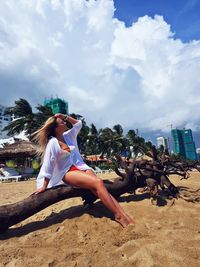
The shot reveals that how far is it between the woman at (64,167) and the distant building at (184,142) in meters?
129

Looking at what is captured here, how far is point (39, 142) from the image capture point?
393cm

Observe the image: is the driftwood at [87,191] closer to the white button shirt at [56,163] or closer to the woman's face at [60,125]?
the white button shirt at [56,163]

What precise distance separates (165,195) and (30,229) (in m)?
2.72

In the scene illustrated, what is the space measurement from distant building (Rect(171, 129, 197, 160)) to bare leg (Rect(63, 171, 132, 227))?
12935cm

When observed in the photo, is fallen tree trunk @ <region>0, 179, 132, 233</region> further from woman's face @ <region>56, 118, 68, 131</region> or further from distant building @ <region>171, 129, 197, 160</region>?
distant building @ <region>171, 129, 197, 160</region>

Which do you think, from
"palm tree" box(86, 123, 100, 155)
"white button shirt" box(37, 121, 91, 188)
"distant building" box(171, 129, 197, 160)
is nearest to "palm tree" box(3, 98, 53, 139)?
"palm tree" box(86, 123, 100, 155)

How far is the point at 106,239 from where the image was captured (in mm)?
2633

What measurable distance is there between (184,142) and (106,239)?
138 metres

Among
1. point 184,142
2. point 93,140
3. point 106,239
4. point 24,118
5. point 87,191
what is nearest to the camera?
point 106,239

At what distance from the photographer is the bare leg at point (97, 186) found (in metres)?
3.00

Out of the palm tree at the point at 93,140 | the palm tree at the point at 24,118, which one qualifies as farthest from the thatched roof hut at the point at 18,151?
the palm tree at the point at 93,140

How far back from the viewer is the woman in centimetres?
312

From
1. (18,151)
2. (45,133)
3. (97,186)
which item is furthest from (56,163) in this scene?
(18,151)

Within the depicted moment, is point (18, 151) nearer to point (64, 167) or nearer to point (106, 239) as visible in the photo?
point (64, 167)
